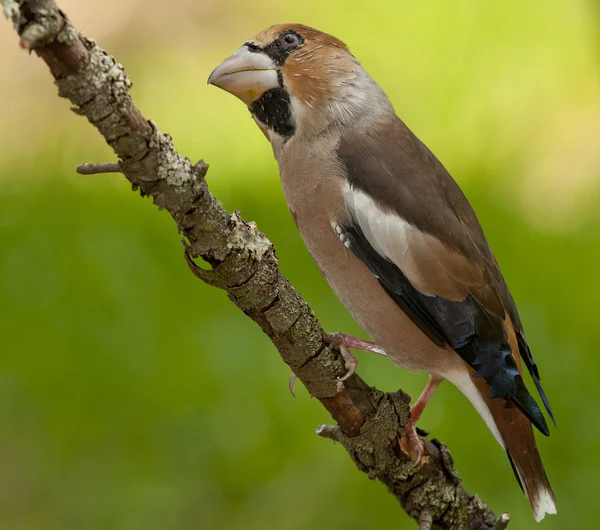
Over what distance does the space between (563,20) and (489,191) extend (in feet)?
7.75

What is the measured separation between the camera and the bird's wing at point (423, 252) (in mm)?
3066

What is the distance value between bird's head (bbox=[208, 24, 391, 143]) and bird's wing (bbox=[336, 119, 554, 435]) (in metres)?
0.16

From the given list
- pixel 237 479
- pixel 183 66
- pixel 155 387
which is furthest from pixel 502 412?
pixel 183 66

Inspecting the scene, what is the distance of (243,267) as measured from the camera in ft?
8.07

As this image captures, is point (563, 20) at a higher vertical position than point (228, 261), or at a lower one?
higher

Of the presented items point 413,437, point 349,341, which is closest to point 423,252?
point 349,341

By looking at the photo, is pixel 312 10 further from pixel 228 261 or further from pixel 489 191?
pixel 228 261

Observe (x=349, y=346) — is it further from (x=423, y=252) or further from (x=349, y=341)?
(x=423, y=252)

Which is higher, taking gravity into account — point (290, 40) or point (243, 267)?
point (290, 40)

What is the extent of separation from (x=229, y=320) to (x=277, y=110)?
1.86 meters

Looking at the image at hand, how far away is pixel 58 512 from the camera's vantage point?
4203mm

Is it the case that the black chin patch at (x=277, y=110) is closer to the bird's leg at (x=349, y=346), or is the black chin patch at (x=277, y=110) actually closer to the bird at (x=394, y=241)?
the bird at (x=394, y=241)

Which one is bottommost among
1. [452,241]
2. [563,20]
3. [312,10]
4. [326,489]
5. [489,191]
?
[326,489]

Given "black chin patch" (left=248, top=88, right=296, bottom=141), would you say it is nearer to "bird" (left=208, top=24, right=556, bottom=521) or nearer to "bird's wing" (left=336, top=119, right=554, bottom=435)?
"bird" (left=208, top=24, right=556, bottom=521)
